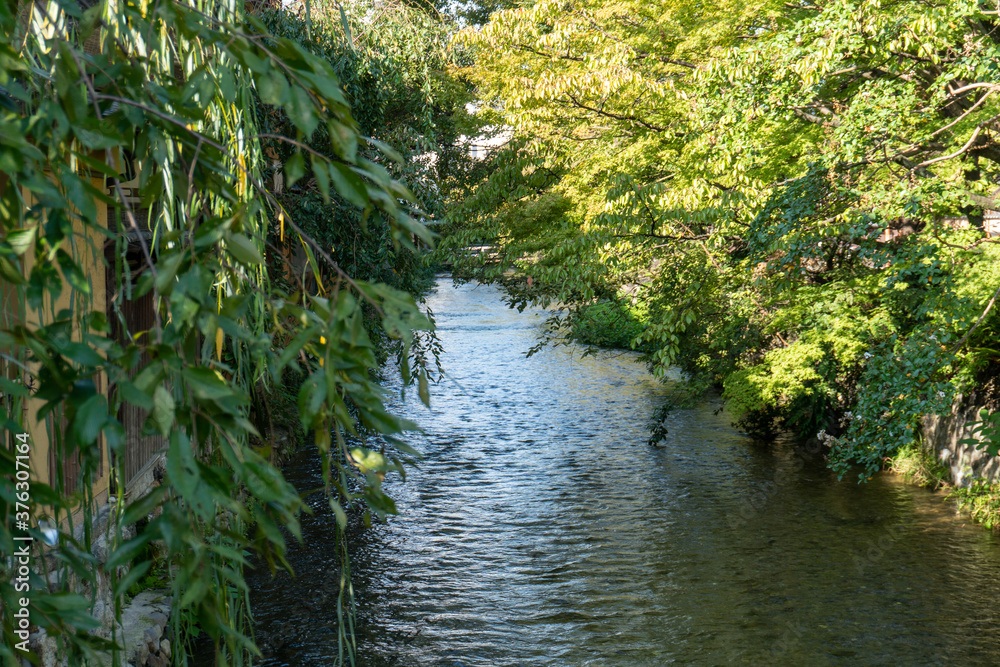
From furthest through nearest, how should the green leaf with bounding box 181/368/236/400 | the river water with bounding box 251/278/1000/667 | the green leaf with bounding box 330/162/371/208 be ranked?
the river water with bounding box 251/278/1000/667
the green leaf with bounding box 330/162/371/208
the green leaf with bounding box 181/368/236/400

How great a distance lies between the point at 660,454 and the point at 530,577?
5.77 m

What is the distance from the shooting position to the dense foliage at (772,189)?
27.8 ft

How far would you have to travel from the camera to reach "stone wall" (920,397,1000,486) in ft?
37.1

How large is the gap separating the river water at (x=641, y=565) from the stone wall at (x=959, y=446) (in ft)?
2.06

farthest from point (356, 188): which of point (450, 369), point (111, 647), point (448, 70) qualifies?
point (450, 369)

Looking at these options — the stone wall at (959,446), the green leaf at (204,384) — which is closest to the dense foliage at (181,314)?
the green leaf at (204,384)

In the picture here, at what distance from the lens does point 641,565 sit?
33.8 feet

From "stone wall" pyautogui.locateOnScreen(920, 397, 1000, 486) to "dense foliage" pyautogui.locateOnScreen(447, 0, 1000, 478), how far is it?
752 millimetres

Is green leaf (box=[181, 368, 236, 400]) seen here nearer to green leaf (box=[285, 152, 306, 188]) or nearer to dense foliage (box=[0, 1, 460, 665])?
dense foliage (box=[0, 1, 460, 665])

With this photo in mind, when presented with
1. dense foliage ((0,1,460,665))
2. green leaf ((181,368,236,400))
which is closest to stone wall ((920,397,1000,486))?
dense foliage ((0,1,460,665))

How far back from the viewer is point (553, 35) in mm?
11930

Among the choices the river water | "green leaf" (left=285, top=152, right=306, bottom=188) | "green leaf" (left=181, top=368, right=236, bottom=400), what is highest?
"green leaf" (left=285, top=152, right=306, bottom=188)

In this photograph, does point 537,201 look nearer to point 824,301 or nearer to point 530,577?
point 824,301

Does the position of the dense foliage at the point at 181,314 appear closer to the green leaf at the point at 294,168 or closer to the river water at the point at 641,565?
the green leaf at the point at 294,168
